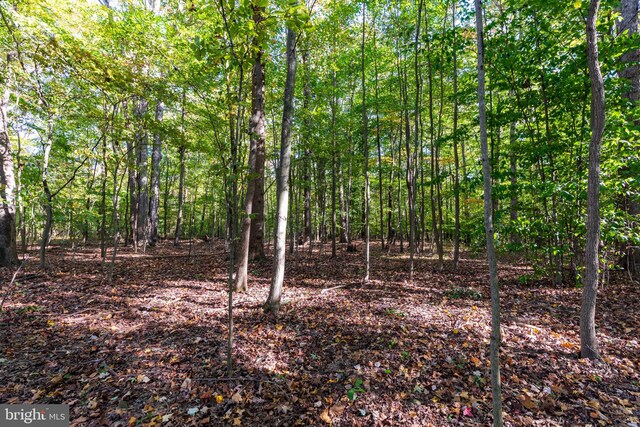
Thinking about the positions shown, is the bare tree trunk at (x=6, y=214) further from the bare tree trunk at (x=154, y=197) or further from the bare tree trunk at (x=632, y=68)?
the bare tree trunk at (x=632, y=68)

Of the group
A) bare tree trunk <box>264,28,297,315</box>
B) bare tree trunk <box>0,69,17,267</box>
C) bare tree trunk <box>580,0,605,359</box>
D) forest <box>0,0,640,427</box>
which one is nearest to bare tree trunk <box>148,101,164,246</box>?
forest <box>0,0,640,427</box>

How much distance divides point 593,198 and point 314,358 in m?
4.26

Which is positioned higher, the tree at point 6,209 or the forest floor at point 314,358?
the tree at point 6,209

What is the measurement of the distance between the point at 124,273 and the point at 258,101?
267 inches

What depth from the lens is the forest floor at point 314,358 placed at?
2.81m

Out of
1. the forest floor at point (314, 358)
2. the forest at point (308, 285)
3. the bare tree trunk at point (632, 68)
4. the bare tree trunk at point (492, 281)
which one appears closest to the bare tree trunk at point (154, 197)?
the forest at point (308, 285)

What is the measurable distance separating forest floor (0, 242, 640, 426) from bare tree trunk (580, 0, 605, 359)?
39cm

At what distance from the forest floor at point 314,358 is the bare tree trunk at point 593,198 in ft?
1.29

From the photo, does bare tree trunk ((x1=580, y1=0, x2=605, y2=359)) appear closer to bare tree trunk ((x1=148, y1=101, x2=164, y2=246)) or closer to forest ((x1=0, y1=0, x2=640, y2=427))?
forest ((x1=0, y1=0, x2=640, y2=427))

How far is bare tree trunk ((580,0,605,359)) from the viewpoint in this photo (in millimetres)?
3464

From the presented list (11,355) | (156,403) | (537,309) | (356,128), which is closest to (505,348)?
(537,309)

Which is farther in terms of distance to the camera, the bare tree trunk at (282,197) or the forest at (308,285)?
the bare tree trunk at (282,197)

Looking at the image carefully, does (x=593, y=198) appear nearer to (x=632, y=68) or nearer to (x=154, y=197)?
(x=632, y=68)

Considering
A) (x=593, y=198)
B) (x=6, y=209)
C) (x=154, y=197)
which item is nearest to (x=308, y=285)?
(x=593, y=198)
